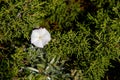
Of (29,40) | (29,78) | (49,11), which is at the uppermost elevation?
(49,11)

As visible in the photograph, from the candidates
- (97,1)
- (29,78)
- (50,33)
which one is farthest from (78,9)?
(29,78)

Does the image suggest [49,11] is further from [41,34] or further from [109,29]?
[109,29]

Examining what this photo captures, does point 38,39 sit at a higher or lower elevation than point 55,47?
higher

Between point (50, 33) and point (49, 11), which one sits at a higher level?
point (49, 11)

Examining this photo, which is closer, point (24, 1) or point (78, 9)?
point (24, 1)

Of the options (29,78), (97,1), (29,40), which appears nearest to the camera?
(29,78)

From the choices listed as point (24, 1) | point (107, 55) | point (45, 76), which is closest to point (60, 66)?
point (45, 76)

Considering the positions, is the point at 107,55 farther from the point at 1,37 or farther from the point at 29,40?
the point at 1,37

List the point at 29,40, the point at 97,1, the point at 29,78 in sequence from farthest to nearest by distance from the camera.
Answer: the point at 97,1 < the point at 29,40 < the point at 29,78
